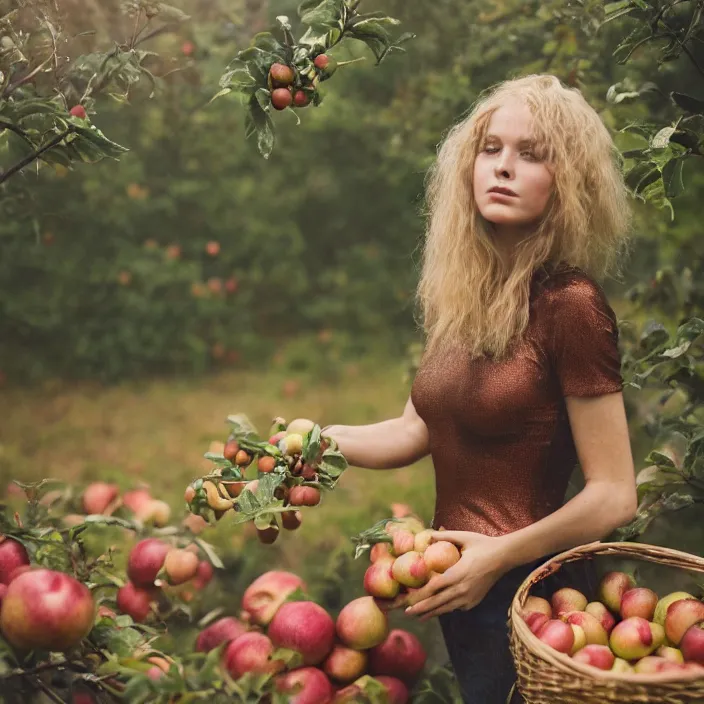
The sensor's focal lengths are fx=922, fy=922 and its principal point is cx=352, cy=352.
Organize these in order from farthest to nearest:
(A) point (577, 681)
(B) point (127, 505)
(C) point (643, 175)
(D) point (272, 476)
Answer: (B) point (127, 505) < (C) point (643, 175) < (D) point (272, 476) < (A) point (577, 681)

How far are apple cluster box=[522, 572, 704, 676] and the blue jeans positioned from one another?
0.13ft

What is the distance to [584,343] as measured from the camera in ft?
4.93

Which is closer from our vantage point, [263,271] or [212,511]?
[212,511]

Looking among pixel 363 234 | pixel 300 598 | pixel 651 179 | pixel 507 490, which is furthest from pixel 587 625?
pixel 363 234

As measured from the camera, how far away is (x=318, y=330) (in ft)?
16.1

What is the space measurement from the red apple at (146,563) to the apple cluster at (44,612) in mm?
499

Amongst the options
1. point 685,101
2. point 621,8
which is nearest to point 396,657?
point 685,101

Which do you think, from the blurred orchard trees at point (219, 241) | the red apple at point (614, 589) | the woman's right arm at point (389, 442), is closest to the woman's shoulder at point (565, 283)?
the woman's right arm at point (389, 442)

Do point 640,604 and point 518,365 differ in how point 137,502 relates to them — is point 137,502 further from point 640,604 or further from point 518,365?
point 640,604

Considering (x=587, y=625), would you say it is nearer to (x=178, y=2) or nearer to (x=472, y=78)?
(x=472, y=78)

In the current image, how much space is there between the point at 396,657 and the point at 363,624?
0.16 meters

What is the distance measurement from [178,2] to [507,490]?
1.86 metres

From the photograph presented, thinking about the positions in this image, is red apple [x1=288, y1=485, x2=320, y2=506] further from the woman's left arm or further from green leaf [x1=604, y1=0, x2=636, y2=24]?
green leaf [x1=604, y1=0, x2=636, y2=24]

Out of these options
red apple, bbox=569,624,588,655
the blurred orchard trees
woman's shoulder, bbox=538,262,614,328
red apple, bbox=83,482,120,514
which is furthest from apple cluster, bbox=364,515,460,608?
the blurred orchard trees
